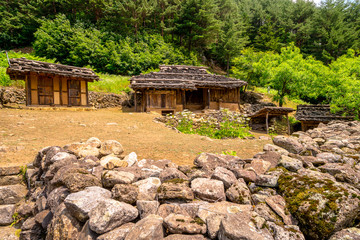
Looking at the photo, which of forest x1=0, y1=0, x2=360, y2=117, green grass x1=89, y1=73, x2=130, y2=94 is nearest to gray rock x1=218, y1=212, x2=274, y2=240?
forest x1=0, y1=0, x2=360, y2=117

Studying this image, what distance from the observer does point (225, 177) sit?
298cm

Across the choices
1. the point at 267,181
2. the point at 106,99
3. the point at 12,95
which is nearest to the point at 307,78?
the point at 106,99

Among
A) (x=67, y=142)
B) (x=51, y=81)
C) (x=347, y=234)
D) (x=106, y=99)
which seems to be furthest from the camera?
(x=106, y=99)

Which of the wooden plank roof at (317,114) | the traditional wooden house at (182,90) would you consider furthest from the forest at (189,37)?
the traditional wooden house at (182,90)

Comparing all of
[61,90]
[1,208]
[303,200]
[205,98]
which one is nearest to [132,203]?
[303,200]

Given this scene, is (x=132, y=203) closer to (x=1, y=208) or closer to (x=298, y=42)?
(x=1, y=208)

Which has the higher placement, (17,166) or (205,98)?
(205,98)

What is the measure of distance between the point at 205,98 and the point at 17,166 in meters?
19.9

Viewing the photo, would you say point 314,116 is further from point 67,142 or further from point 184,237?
point 67,142

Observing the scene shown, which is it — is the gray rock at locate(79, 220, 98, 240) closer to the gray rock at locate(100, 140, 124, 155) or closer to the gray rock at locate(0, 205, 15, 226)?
the gray rock at locate(100, 140, 124, 155)

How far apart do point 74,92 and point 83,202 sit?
17929 mm

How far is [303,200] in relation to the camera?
8.21 feet

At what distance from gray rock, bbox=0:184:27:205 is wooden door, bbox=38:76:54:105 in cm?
1417

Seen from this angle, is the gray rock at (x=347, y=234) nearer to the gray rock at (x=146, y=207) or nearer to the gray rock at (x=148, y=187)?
the gray rock at (x=146, y=207)
